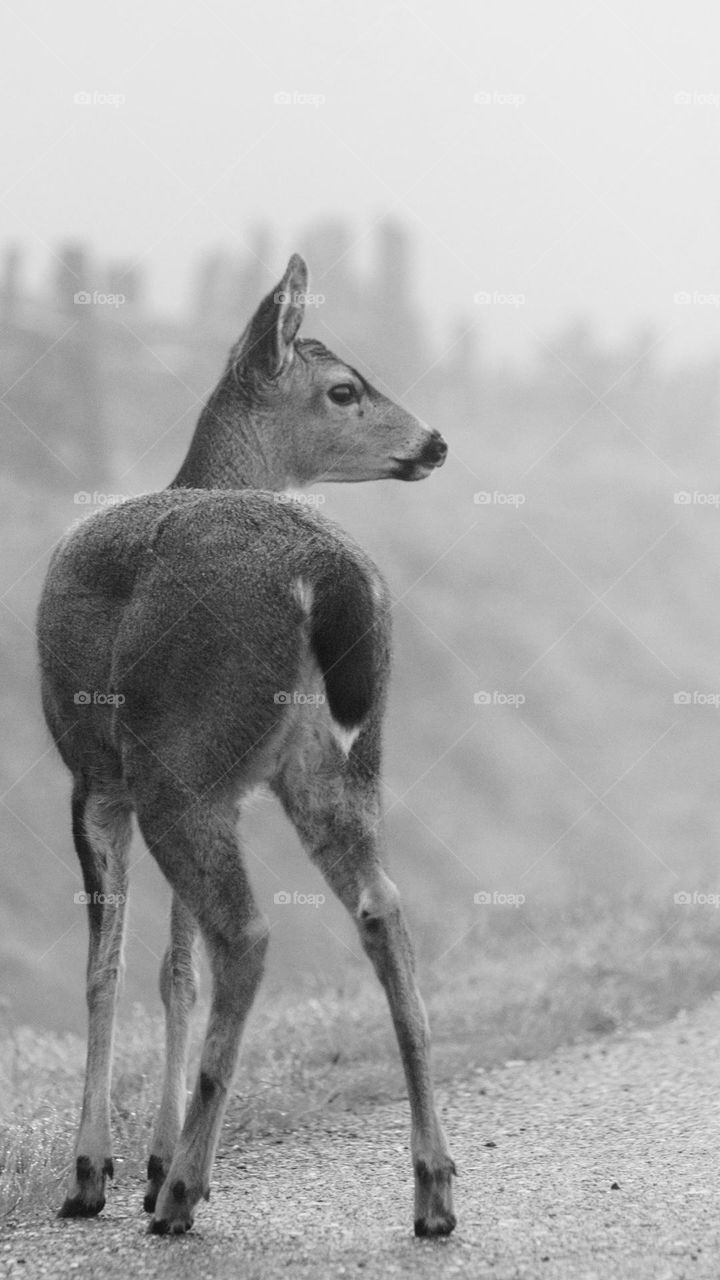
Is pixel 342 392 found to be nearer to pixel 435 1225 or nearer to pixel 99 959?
pixel 99 959

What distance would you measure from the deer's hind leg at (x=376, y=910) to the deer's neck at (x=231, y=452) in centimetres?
197

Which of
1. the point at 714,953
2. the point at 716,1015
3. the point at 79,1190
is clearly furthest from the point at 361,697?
the point at 714,953

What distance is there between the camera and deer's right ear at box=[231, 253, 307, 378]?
21.1 feet

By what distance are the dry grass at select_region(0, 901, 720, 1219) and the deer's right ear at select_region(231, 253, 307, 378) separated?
3097 mm

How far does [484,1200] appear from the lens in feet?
16.3

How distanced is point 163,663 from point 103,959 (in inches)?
47.3

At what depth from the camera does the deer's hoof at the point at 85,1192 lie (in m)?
4.96
